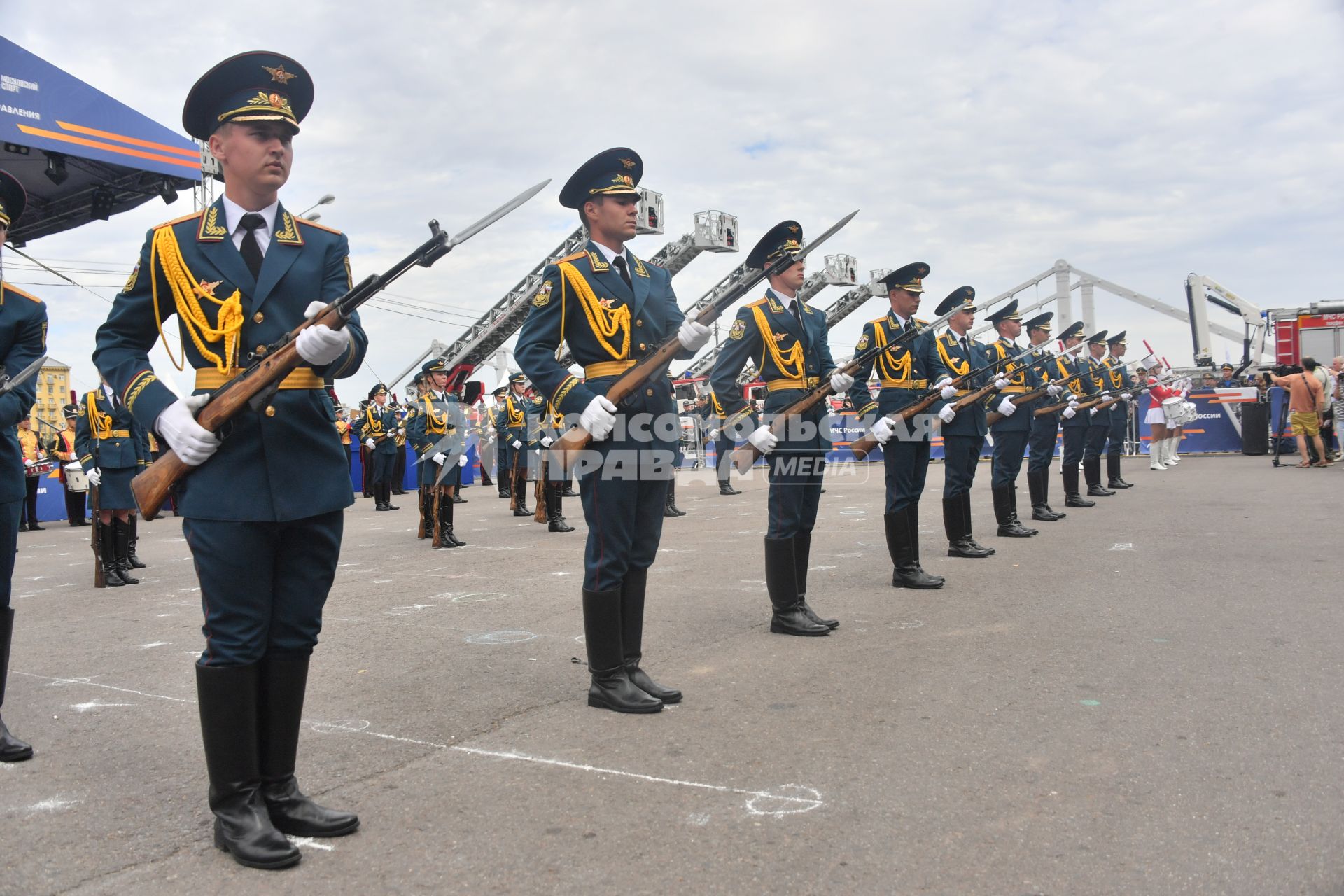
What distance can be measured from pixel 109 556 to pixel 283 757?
6837 mm

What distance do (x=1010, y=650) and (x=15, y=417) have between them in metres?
4.50

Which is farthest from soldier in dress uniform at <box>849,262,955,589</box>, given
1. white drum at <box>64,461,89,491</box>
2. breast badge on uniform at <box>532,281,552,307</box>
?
white drum at <box>64,461,89,491</box>

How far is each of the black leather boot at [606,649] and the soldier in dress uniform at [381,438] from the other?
1445cm

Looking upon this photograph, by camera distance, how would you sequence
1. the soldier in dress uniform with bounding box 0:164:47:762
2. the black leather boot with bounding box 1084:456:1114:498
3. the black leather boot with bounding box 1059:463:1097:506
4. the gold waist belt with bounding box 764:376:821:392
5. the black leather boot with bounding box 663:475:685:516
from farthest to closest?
the black leather boot with bounding box 1084:456:1114:498
the black leather boot with bounding box 663:475:685:516
the black leather boot with bounding box 1059:463:1097:506
the gold waist belt with bounding box 764:376:821:392
the soldier in dress uniform with bounding box 0:164:47:762

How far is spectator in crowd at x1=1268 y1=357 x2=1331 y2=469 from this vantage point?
734 inches

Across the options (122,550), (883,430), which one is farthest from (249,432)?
(122,550)

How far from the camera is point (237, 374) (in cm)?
297

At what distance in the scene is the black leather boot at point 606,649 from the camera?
4.22 meters

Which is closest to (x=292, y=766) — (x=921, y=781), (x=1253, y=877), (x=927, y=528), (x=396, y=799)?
(x=396, y=799)

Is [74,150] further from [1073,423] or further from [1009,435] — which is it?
[1073,423]

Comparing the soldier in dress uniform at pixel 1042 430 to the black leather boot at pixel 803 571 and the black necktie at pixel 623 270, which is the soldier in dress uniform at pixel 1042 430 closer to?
the black leather boot at pixel 803 571

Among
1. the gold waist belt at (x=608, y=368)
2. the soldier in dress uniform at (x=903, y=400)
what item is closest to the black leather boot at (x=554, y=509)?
the soldier in dress uniform at (x=903, y=400)

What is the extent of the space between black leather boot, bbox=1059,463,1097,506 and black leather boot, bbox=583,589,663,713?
10.3 meters

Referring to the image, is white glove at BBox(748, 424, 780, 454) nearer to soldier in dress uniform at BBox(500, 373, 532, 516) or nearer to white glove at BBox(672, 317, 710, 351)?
white glove at BBox(672, 317, 710, 351)
